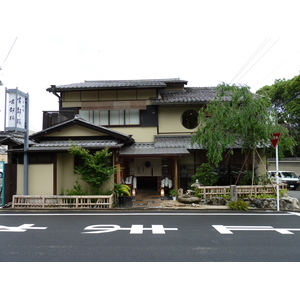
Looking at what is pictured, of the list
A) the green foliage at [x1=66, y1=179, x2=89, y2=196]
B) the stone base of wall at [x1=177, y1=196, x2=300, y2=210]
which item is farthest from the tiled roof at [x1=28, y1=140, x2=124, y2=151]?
the stone base of wall at [x1=177, y1=196, x2=300, y2=210]

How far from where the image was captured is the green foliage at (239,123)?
33.9ft

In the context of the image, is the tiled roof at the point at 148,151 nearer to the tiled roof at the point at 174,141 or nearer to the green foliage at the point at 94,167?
the tiled roof at the point at 174,141

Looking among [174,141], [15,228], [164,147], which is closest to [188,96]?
[174,141]

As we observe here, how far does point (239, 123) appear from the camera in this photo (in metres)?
10.4

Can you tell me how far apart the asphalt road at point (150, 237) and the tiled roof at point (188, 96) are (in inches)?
305

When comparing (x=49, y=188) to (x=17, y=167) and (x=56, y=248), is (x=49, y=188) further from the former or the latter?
(x=56, y=248)

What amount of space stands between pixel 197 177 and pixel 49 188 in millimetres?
8144

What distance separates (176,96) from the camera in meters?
15.3

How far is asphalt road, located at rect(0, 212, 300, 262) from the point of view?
4.56 meters

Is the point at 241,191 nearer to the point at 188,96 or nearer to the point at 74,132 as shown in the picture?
the point at 188,96

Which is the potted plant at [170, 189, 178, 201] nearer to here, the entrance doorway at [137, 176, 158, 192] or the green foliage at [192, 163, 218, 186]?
the green foliage at [192, 163, 218, 186]

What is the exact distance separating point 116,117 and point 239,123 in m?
8.24

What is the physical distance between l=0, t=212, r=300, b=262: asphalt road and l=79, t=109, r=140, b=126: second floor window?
7.60m

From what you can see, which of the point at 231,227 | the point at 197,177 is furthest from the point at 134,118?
the point at 231,227
